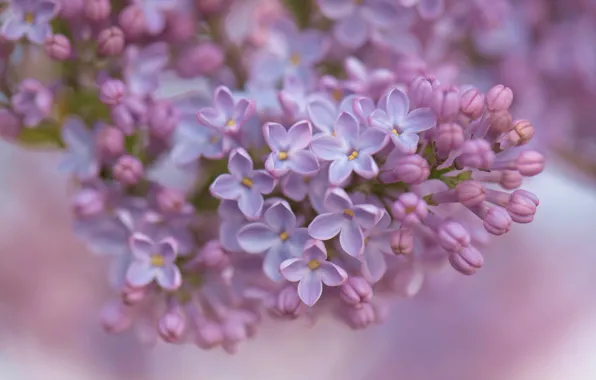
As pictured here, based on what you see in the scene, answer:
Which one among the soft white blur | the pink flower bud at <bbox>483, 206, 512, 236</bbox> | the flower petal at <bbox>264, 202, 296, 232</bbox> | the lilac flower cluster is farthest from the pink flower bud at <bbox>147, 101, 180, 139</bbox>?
the soft white blur

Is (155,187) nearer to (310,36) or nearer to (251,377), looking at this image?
(310,36)

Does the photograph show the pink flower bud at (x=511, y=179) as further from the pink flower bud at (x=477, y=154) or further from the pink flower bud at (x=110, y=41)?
the pink flower bud at (x=110, y=41)

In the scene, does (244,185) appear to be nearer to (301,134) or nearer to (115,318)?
(301,134)

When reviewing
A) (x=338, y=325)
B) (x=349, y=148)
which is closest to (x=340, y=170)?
(x=349, y=148)

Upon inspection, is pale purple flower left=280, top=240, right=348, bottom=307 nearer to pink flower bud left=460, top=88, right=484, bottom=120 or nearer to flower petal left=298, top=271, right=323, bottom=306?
flower petal left=298, top=271, right=323, bottom=306

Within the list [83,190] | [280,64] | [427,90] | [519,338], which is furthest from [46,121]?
[519,338]

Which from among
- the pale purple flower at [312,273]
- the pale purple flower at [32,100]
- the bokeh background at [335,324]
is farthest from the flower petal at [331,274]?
the bokeh background at [335,324]
